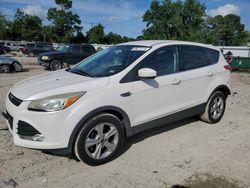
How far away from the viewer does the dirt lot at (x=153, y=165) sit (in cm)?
348

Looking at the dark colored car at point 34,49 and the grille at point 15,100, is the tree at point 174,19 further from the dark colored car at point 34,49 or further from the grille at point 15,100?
the grille at point 15,100

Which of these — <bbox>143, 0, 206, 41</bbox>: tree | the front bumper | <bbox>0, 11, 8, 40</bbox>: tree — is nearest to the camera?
the front bumper

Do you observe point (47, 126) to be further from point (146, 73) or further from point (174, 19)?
point (174, 19)

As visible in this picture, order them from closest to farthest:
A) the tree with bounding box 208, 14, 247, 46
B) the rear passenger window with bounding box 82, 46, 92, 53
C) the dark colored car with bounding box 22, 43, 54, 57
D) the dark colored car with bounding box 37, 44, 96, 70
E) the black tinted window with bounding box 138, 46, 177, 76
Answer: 1. the black tinted window with bounding box 138, 46, 177, 76
2. the dark colored car with bounding box 37, 44, 96, 70
3. the rear passenger window with bounding box 82, 46, 92, 53
4. the dark colored car with bounding box 22, 43, 54, 57
5. the tree with bounding box 208, 14, 247, 46

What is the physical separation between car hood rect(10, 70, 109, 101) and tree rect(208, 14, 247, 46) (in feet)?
250

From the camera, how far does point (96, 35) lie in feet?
239

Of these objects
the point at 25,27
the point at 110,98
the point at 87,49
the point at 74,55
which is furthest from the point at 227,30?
the point at 110,98

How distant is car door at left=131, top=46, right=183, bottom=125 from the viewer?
4117 mm

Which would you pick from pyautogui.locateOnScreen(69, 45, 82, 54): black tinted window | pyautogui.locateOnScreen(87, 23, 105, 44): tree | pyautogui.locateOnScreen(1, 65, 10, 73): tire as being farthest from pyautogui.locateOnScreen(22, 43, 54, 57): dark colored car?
pyautogui.locateOnScreen(87, 23, 105, 44): tree

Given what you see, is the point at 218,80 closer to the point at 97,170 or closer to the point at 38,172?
the point at 97,170

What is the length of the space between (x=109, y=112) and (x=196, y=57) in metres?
2.31

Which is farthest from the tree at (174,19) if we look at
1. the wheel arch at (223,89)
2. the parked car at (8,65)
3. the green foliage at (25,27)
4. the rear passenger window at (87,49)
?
the wheel arch at (223,89)

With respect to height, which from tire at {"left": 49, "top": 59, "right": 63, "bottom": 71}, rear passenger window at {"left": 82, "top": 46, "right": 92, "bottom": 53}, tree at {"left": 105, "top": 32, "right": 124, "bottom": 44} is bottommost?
tire at {"left": 49, "top": 59, "right": 63, "bottom": 71}

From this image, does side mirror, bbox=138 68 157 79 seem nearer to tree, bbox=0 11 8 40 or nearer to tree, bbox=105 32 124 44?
tree, bbox=0 11 8 40
